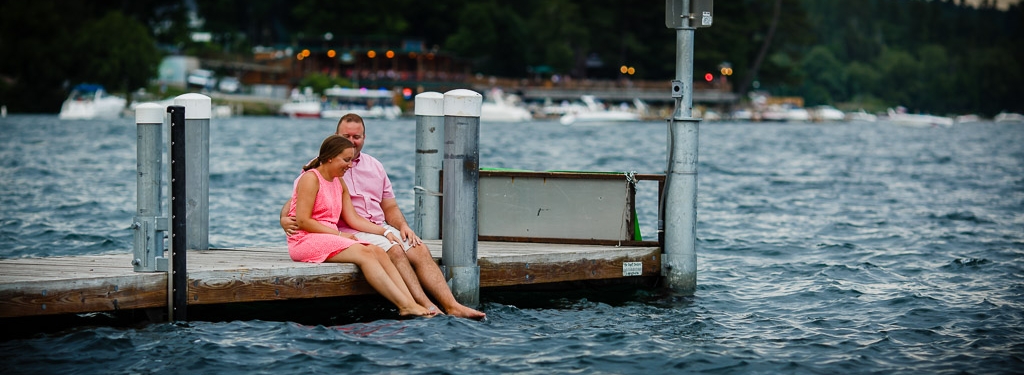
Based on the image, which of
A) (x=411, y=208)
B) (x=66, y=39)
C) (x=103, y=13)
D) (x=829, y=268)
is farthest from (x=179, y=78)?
(x=829, y=268)

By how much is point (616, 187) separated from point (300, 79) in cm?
10940

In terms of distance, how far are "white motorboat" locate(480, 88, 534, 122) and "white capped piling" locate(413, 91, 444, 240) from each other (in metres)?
86.5

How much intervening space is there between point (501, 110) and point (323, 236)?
9177cm

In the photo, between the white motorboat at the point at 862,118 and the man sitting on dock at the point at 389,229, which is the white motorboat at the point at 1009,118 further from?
the man sitting on dock at the point at 389,229

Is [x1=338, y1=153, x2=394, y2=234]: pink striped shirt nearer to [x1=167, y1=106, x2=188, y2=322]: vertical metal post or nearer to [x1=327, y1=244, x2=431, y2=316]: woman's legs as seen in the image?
[x1=327, y1=244, x2=431, y2=316]: woman's legs

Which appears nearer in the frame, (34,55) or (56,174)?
(56,174)

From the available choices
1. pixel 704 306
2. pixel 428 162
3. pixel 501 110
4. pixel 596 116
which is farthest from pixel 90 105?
pixel 704 306

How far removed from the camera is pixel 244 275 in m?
10.6

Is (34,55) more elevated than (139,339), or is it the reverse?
(34,55)

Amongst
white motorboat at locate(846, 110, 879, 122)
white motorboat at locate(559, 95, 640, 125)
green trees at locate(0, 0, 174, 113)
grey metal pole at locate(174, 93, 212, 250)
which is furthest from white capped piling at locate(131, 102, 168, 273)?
white motorboat at locate(846, 110, 879, 122)

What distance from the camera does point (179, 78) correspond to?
113 meters

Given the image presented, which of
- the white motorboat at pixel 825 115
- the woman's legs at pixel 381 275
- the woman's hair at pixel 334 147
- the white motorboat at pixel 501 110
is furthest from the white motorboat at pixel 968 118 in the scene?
the woman's hair at pixel 334 147

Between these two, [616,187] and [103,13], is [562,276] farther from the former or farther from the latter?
[103,13]

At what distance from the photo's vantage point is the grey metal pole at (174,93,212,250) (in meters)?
11.9
